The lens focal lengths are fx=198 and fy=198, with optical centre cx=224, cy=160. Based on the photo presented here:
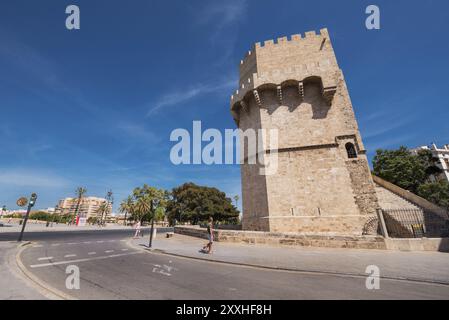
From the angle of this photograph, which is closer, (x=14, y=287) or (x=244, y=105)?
(x=14, y=287)

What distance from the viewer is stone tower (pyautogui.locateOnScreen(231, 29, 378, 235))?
45.7ft

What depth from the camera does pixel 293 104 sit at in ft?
56.0

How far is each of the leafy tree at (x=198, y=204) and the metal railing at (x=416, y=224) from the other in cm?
3653

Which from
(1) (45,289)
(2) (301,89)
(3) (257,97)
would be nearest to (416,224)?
(2) (301,89)

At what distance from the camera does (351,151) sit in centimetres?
1505

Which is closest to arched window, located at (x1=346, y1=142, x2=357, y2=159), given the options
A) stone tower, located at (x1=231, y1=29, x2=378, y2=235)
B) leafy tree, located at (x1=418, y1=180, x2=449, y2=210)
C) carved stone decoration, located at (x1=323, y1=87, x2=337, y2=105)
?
Answer: stone tower, located at (x1=231, y1=29, x2=378, y2=235)

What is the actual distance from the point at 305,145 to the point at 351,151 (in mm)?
3343

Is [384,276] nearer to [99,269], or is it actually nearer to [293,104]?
[99,269]

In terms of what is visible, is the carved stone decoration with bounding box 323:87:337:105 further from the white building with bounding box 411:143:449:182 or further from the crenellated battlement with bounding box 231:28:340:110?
the white building with bounding box 411:143:449:182

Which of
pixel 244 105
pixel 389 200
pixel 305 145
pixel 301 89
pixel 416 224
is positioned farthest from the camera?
pixel 244 105

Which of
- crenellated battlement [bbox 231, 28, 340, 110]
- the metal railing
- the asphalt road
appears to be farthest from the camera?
crenellated battlement [bbox 231, 28, 340, 110]

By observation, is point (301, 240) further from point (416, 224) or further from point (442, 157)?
point (442, 157)
